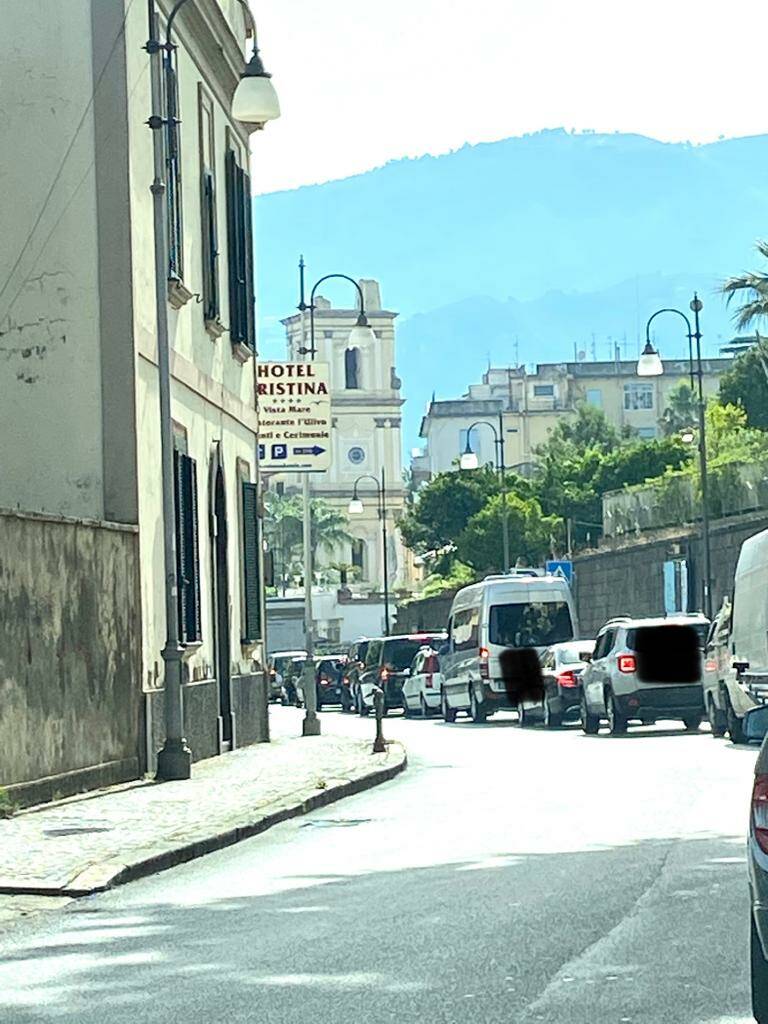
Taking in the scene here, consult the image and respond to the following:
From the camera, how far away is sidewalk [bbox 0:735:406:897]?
519 inches

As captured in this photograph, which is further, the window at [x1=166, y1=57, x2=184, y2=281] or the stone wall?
the window at [x1=166, y1=57, x2=184, y2=281]

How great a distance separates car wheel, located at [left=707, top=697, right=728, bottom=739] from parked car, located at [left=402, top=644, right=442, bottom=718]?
15.7 m

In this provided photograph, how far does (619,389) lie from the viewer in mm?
160750

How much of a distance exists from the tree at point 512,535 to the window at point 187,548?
65842 mm

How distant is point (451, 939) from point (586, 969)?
1131 mm

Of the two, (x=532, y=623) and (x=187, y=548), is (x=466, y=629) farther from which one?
(x=187, y=548)

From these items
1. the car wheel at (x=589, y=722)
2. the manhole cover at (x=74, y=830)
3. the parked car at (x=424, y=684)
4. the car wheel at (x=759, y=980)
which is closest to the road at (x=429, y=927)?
the car wheel at (x=759, y=980)

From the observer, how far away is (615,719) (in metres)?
31.2

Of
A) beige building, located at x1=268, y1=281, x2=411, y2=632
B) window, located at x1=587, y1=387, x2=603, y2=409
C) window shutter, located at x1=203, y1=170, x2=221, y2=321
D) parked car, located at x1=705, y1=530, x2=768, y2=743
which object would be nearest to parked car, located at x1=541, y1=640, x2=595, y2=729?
parked car, located at x1=705, y1=530, x2=768, y2=743

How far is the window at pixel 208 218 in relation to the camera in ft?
88.9

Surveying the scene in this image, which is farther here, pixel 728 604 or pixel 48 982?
pixel 728 604

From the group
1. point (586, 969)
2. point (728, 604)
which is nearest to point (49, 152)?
point (728, 604)

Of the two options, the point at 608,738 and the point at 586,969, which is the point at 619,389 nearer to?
the point at 608,738

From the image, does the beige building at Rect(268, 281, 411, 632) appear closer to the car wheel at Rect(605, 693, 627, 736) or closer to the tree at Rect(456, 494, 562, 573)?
the tree at Rect(456, 494, 562, 573)
